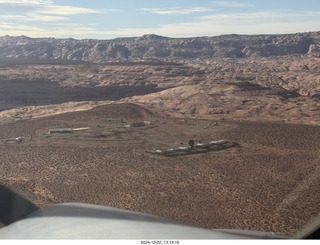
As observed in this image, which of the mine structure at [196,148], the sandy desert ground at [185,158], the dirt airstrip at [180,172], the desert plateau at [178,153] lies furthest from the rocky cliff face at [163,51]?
the mine structure at [196,148]

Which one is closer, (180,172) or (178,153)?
(180,172)

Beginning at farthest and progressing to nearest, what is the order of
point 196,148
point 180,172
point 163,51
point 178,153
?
point 163,51
point 196,148
point 178,153
point 180,172

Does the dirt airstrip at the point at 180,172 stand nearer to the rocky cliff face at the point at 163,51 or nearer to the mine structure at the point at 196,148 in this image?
the mine structure at the point at 196,148

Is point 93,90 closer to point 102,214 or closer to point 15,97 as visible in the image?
point 15,97

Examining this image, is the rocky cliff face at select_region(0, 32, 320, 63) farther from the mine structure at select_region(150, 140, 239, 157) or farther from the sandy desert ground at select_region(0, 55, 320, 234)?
the mine structure at select_region(150, 140, 239, 157)

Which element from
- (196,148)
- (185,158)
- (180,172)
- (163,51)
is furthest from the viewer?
(163,51)

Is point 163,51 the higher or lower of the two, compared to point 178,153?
higher

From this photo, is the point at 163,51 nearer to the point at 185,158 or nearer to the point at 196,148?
the point at 196,148

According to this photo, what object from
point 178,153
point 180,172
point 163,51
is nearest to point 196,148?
point 178,153

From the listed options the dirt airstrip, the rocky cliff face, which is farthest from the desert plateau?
the rocky cliff face
